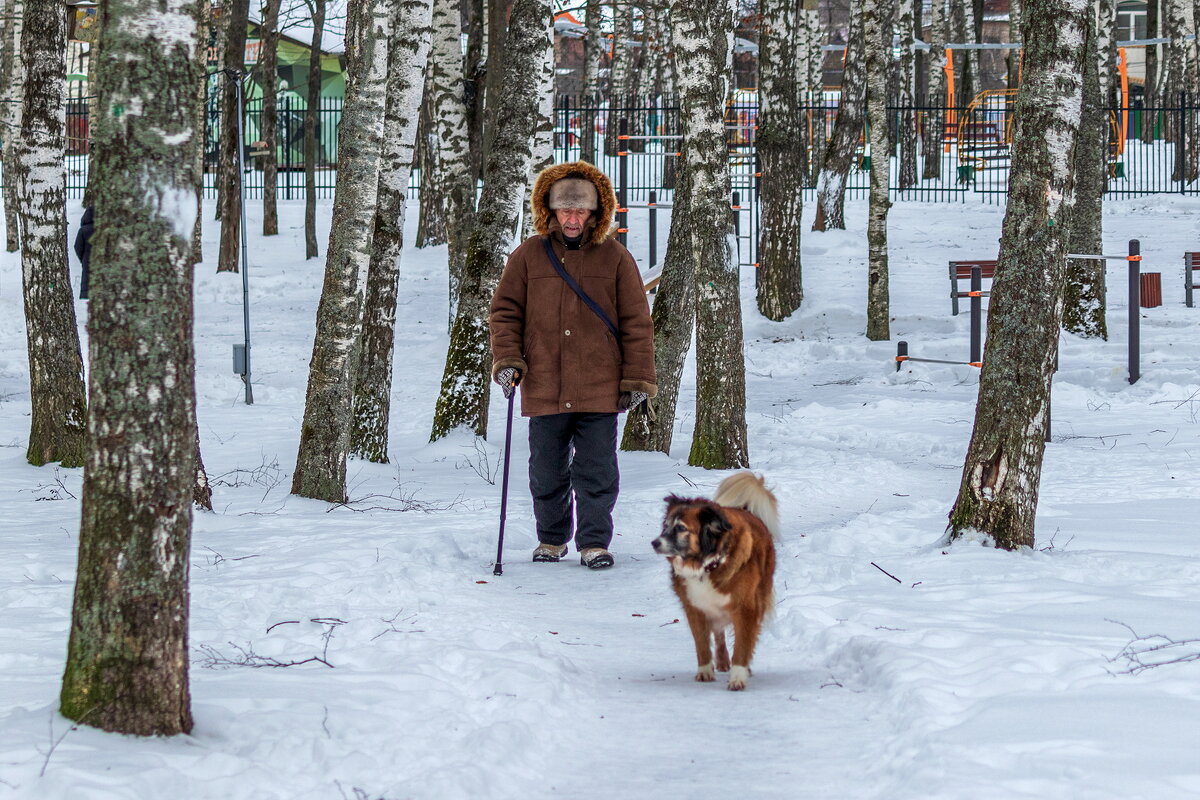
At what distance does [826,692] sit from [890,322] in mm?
15082

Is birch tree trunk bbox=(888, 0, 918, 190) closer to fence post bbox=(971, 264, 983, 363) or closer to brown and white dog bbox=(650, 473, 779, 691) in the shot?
fence post bbox=(971, 264, 983, 363)

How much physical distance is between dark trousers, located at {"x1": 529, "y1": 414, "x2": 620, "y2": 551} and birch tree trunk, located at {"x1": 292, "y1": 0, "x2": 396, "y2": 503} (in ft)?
5.94

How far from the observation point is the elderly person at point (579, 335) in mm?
6980

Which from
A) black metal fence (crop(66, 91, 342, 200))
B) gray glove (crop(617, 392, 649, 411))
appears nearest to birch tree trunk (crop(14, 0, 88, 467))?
gray glove (crop(617, 392, 649, 411))

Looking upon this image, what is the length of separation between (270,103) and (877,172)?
1220 cm

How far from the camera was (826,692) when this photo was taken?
4.83 m

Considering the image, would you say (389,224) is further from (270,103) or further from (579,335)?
(270,103)

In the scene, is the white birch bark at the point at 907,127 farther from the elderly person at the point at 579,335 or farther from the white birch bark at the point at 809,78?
the elderly person at the point at 579,335

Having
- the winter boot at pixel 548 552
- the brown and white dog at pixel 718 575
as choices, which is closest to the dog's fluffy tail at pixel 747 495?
the brown and white dog at pixel 718 575

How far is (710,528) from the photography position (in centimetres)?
486

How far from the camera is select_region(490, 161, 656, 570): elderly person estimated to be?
6980 millimetres

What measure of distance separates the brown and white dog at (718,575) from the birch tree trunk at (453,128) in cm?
1131

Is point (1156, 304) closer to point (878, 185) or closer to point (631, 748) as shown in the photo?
point (878, 185)

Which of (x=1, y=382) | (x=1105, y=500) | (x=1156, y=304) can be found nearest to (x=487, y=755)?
(x=1105, y=500)
